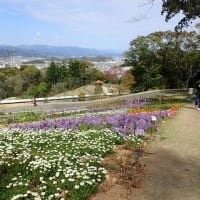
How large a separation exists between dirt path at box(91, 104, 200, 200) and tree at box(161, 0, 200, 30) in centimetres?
1035

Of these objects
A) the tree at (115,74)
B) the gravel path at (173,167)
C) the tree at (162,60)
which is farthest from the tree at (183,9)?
the tree at (115,74)

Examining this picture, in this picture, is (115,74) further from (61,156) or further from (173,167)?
(61,156)

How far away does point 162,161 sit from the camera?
9773mm

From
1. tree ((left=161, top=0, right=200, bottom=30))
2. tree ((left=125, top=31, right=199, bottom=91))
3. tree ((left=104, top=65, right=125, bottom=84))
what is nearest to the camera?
tree ((left=161, top=0, right=200, bottom=30))

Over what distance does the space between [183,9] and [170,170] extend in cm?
1642

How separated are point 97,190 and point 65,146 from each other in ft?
9.74

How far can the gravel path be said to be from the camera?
7.46 m

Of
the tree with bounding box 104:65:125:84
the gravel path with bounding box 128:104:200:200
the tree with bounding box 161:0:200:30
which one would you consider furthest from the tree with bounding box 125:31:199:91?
the gravel path with bounding box 128:104:200:200

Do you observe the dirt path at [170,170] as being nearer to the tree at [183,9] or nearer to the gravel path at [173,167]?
the gravel path at [173,167]

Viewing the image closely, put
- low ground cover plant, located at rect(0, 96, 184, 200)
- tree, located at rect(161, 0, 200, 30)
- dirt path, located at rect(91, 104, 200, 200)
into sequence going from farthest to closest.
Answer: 1. tree, located at rect(161, 0, 200, 30)
2. dirt path, located at rect(91, 104, 200, 200)
3. low ground cover plant, located at rect(0, 96, 184, 200)

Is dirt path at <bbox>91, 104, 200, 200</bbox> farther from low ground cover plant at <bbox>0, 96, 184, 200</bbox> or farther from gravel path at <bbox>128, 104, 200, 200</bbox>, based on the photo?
low ground cover plant at <bbox>0, 96, 184, 200</bbox>

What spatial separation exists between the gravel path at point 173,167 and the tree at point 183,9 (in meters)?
10.0

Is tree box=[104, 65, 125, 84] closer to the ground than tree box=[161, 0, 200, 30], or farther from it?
closer to the ground

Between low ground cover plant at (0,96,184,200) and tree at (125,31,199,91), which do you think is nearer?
low ground cover plant at (0,96,184,200)
